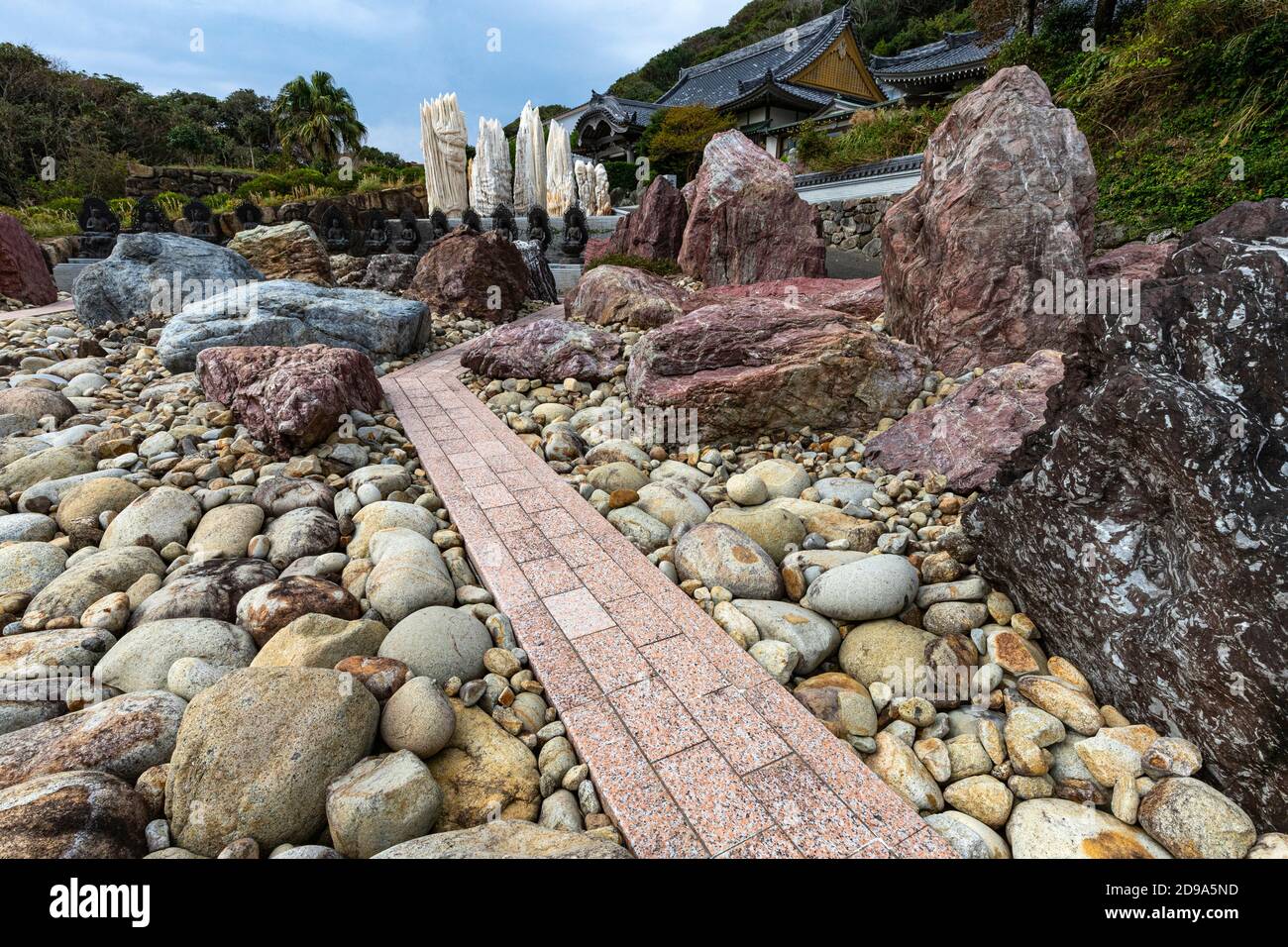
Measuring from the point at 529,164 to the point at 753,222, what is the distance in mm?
15655

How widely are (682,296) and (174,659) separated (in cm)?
773

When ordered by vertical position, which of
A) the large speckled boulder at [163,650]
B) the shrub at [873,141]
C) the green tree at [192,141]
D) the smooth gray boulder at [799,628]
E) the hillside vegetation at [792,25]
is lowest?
the smooth gray boulder at [799,628]

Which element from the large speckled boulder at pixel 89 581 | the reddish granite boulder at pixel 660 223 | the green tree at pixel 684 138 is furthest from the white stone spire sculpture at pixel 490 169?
the large speckled boulder at pixel 89 581

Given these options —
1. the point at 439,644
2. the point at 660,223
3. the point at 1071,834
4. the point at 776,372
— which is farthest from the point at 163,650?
the point at 660,223

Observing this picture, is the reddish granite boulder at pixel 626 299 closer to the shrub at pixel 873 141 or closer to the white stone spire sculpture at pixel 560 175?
the shrub at pixel 873 141

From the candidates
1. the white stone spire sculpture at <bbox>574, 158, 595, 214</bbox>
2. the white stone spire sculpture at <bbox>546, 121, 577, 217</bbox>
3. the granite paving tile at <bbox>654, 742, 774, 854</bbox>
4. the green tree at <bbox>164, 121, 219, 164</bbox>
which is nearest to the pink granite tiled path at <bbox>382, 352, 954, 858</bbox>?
the granite paving tile at <bbox>654, 742, 774, 854</bbox>

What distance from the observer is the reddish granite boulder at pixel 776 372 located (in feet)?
17.3

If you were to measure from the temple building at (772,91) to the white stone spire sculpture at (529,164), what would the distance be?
8694 mm

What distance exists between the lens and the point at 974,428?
445 centimetres

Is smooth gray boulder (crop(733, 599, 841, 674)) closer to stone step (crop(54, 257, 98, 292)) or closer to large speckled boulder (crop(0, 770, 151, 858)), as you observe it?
large speckled boulder (crop(0, 770, 151, 858))
